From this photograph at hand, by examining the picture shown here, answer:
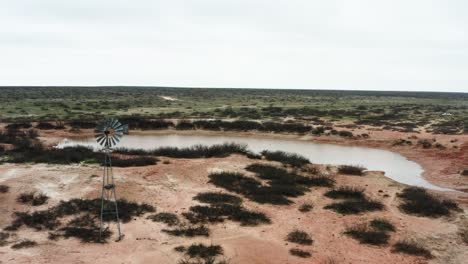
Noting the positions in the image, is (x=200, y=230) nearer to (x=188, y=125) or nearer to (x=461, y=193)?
(x=461, y=193)

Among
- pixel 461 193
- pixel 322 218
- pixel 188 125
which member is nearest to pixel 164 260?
pixel 322 218

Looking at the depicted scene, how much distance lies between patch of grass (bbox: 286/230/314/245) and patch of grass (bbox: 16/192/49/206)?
9417mm

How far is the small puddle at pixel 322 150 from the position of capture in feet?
86.8

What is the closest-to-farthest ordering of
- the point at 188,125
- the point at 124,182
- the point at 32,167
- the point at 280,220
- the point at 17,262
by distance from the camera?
the point at 17,262
the point at 280,220
the point at 124,182
the point at 32,167
the point at 188,125

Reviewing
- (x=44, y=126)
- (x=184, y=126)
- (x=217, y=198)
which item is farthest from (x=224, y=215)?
(x=44, y=126)

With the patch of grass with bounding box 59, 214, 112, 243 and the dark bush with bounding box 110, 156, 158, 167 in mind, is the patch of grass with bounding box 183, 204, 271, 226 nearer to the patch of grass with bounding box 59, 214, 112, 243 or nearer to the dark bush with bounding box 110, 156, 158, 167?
the patch of grass with bounding box 59, 214, 112, 243

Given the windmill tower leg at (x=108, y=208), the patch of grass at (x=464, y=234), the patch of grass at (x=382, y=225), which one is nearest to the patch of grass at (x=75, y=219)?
the windmill tower leg at (x=108, y=208)

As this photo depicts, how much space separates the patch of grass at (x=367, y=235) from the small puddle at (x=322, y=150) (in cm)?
1021

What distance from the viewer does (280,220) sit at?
1519cm

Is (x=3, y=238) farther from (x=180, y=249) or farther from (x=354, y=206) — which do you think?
(x=354, y=206)

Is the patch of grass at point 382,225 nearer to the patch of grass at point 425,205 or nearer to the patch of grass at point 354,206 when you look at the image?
the patch of grass at point 354,206

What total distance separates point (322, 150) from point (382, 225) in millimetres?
19658

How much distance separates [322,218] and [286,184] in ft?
13.8

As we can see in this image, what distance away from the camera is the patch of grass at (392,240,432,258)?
41.2ft
